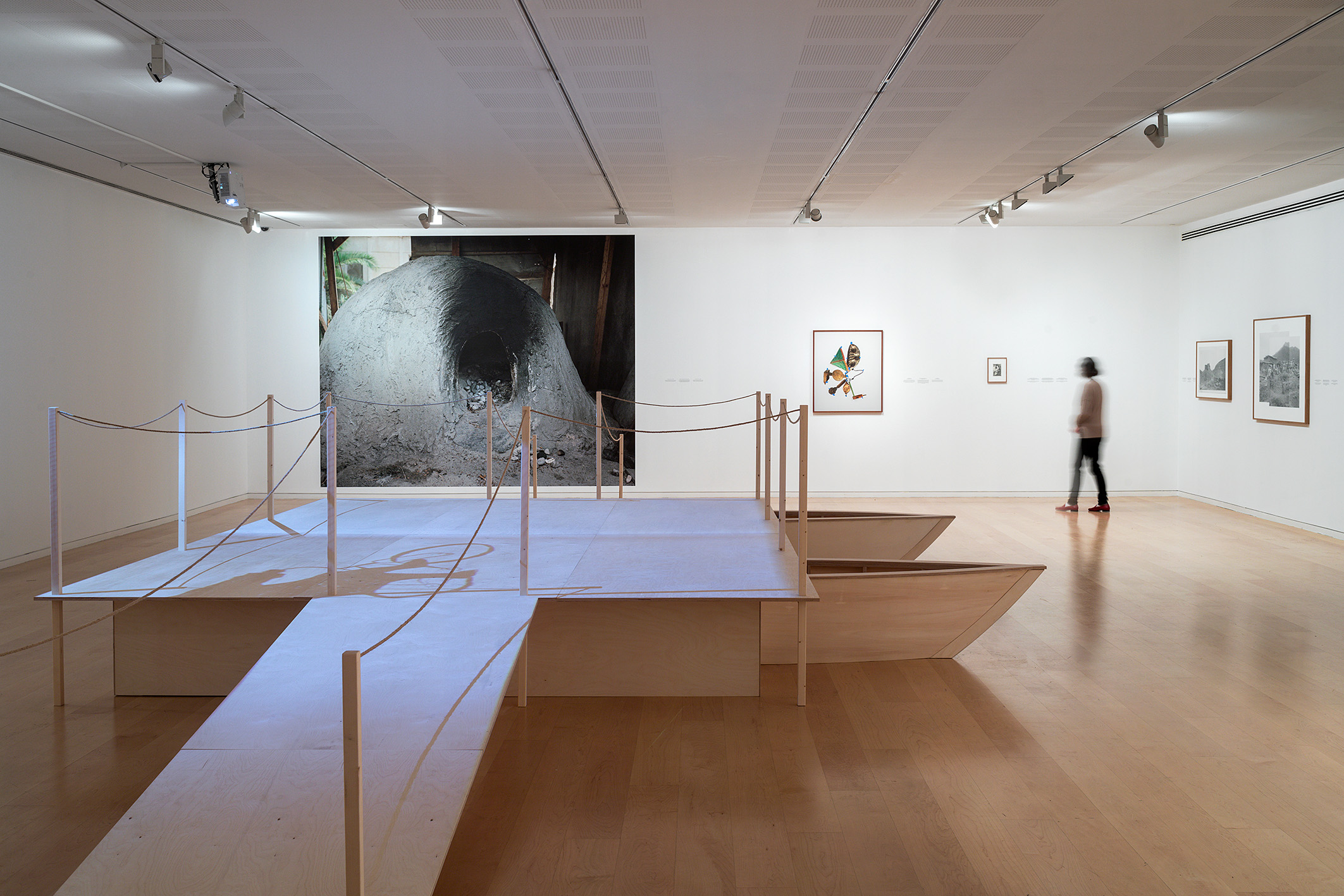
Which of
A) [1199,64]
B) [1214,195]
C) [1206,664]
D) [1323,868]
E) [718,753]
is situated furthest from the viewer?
[1214,195]

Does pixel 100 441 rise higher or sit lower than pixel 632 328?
lower

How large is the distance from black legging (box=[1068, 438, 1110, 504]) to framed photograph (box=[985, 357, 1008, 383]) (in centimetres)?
122

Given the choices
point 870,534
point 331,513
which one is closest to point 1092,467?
point 870,534

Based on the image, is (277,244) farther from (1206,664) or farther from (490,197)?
(1206,664)

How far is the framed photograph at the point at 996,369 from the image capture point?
426 inches

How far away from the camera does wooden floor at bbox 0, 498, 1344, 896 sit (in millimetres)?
2799

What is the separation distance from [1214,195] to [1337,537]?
351 cm

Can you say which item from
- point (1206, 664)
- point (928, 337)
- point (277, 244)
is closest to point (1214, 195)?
point (928, 337)

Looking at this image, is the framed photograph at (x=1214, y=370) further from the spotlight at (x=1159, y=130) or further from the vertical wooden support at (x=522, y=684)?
the vertical wooden support at (x=522, y=684)

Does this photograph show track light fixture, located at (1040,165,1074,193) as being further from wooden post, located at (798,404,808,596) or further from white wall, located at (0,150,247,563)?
white wall, located at (0,150,247,563)

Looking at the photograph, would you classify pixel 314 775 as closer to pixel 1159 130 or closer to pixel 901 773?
pixel 901 773

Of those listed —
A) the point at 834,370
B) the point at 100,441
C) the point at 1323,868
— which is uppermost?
the point at 834,370

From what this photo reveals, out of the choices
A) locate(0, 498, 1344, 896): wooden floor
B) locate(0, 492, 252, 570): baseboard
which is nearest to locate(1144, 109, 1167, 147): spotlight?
locate(0, 498, 1344, 896): wooden floor

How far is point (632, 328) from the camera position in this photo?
1088 centimetres
